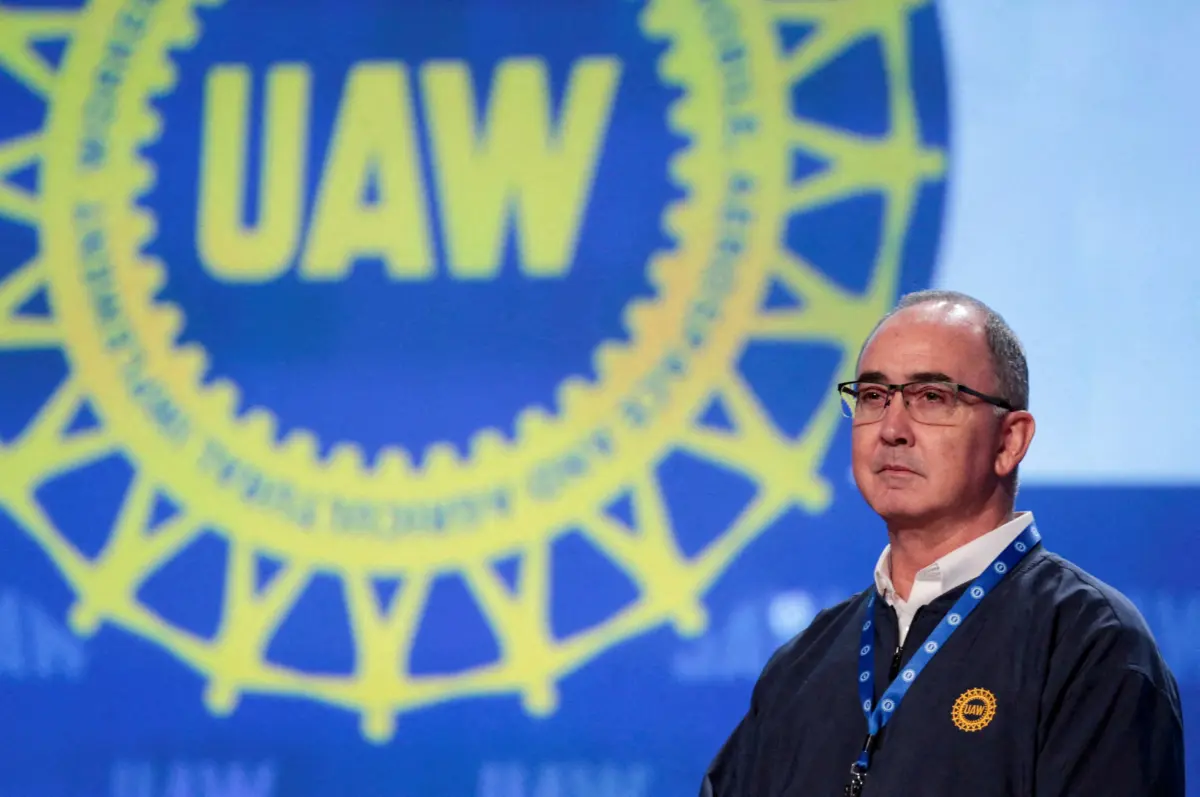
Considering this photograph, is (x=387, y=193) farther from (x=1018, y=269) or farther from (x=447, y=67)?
(x=1018, y=269)

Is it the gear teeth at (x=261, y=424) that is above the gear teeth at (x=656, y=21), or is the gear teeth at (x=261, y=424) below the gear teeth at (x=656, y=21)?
below

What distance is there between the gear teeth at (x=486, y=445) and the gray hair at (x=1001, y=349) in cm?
135

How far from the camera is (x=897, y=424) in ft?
5.71

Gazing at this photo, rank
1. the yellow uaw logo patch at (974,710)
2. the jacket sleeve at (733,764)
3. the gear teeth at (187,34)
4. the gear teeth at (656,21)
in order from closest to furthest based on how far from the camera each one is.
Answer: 1. the yellow uaw logo patch at (974,710)
2. the jacket sleeve at (733,764)
3. the gear teeth at (656,21)
4. the gear teeth at (187,34)

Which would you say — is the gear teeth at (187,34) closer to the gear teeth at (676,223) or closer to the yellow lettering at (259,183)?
the yellow lettering at (259,183)

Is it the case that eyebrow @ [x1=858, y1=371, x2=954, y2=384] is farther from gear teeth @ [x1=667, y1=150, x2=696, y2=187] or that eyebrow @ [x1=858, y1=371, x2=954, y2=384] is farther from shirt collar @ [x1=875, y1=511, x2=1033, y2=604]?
gear teeth @ [x1=667, y1=150, x2=696, y2=187]

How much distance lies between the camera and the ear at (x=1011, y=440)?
176 centimetres

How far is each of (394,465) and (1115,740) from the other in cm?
185

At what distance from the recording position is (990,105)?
2971mm

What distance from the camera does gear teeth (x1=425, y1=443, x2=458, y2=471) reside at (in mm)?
3035

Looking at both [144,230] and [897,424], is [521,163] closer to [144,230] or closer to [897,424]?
[144,230]

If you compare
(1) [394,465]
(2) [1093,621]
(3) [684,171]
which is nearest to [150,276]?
(1) [394,465]

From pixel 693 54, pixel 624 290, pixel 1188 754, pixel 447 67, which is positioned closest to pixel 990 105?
pixel 693 54

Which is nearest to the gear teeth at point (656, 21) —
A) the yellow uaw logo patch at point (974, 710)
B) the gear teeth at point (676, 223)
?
the gear teeth at point (676, 223)
